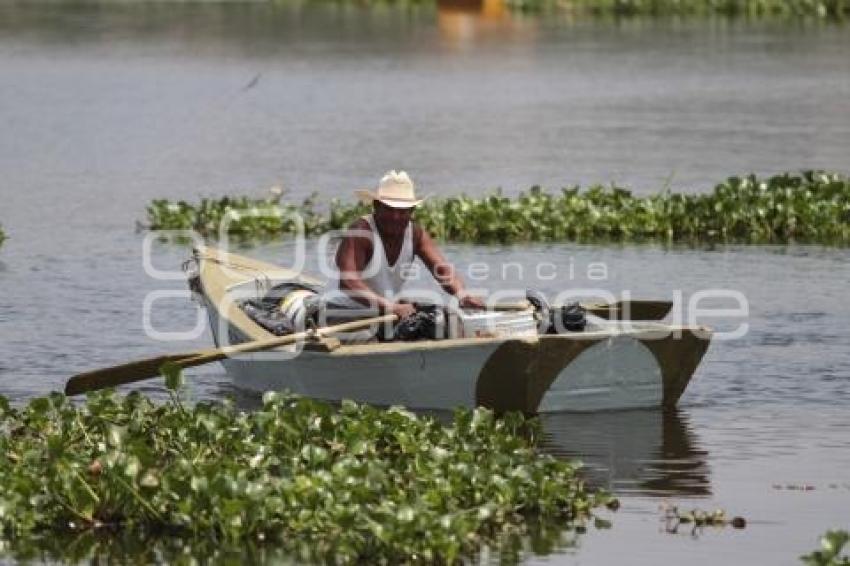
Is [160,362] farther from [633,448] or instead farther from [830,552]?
[830,552]

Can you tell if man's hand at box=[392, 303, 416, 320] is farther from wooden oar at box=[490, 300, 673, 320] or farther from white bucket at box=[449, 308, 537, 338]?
wooden oar at box=[490, 300, 673, 320]

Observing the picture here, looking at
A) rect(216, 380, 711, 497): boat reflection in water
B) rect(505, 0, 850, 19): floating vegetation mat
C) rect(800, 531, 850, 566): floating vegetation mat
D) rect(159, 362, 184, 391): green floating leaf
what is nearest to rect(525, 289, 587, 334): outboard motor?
rect(216, 380, 711, 497): boat reflection in water

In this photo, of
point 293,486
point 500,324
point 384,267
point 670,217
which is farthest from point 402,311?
point 670,217

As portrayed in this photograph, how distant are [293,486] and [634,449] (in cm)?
350

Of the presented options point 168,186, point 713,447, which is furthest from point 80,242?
point 713,447

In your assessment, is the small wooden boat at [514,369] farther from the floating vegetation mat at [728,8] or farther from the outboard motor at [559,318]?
the floating vegetation mat at [728,8]

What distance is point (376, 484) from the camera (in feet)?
42.9

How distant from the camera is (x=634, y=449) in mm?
15914

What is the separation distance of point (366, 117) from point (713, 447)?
26664 millimetres

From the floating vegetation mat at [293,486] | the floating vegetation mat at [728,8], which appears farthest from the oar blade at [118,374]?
the floating vegetation mat at [728,8]

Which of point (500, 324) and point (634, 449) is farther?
point (500, 324)

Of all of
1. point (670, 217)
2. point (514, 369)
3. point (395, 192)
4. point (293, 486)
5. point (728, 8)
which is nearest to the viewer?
point (293, 486)

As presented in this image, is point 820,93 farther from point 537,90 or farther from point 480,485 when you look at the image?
point 480,485

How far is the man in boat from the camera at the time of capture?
16.7 meters
